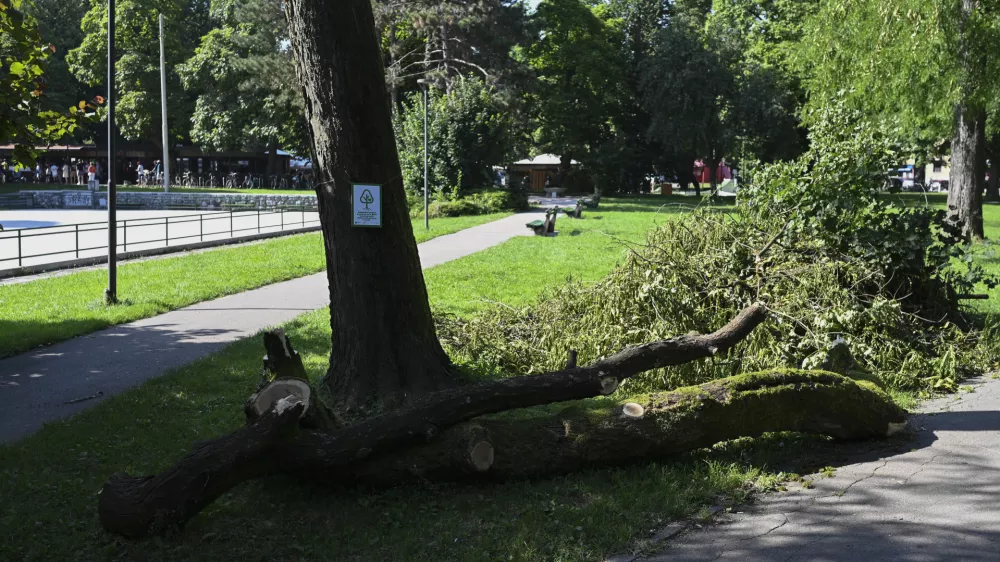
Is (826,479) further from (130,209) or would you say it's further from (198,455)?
(130,209)

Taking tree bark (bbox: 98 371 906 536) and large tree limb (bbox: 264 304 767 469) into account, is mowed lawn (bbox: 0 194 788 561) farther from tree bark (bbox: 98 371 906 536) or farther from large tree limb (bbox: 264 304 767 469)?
large tree limb (bbox: 264 304 767 469)

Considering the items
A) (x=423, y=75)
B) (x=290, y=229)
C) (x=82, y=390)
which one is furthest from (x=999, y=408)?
(x=423, y=75)

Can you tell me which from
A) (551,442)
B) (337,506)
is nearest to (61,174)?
(337,506)

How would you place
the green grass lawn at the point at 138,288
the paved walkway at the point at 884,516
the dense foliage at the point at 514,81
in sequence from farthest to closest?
the dense foliage at the point at 514,81 < the green grass lawn at the point at 138,288 < the paved walkway at the point at 884,516

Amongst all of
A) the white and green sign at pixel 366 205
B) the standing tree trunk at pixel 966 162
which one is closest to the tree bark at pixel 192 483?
the white and green sign at pixel 366 205

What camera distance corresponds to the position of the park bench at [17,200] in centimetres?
4412

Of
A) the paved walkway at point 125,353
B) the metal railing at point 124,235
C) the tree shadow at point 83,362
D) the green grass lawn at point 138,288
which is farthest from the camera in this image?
the metal railing at point 124,235

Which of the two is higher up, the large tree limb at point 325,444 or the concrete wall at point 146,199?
the concrete wall at point 146,199

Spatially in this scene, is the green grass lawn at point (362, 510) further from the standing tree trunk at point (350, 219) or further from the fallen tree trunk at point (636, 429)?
the standing tree trunk at point (350, 219)

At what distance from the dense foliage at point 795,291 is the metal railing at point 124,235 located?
12374mm

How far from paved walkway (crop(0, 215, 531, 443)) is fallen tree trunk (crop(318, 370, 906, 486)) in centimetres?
346

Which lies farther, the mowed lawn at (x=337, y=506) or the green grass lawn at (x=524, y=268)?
the green grass lawn at (x=524, y=268)

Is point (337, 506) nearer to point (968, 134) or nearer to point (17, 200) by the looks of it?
point (968, 134)

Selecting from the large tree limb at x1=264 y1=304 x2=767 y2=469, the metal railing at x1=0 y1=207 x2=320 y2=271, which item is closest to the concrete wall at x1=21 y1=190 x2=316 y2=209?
the metal railing at x1=0 y1=207 x2=320 y2=271
